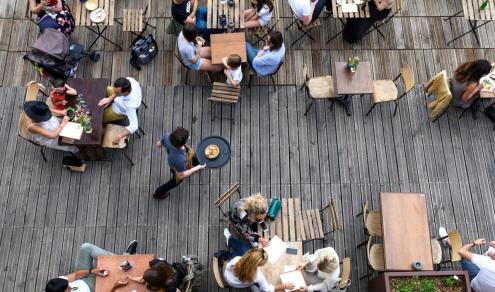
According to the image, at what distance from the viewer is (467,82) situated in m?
7.62

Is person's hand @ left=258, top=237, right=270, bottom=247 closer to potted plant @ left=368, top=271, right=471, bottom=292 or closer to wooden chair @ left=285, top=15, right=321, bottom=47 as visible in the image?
potted plant @ left=368, top=271, right=471, bottom=292

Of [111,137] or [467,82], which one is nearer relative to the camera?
[111,137]

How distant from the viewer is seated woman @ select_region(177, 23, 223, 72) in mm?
7219

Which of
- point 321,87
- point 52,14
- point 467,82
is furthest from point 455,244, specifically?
point 52,14

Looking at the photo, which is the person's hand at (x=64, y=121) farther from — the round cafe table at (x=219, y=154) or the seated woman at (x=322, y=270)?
the seated woman at (x=322, y=270)

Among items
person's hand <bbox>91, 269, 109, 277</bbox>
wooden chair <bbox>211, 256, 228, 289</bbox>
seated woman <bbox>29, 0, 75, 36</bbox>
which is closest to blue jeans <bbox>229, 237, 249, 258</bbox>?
wooden chair <bbox>211, 256, 228, 289</bbox>

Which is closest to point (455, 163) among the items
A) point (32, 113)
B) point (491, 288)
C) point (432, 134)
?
point (432, 134)

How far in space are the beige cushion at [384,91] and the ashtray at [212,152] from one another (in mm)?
3170

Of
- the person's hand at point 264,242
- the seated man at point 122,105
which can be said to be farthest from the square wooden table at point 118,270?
the seated man at point 122,105

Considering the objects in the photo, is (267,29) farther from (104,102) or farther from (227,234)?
(227,234)

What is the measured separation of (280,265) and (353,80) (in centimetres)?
375

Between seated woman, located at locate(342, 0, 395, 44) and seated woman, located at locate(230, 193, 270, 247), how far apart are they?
4.52m

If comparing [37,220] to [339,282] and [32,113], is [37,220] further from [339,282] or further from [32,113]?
[339,282]

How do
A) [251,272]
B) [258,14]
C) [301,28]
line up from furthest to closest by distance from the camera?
[301,28] < [258,14] < [251,272]
